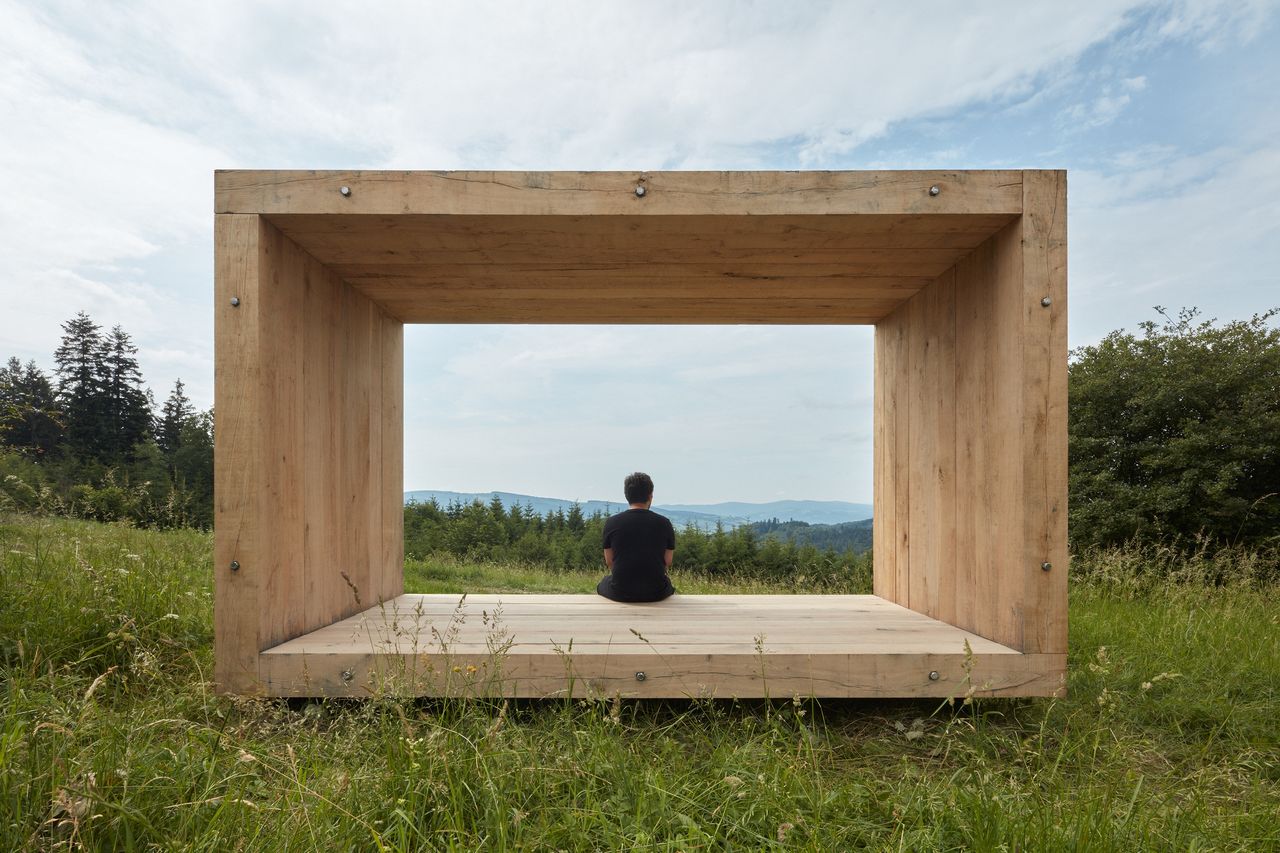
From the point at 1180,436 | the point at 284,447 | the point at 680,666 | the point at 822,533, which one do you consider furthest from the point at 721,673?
the point at 822,533

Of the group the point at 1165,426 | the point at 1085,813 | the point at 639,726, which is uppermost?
the point at 1165,426

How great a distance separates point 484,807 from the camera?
5.27 ft

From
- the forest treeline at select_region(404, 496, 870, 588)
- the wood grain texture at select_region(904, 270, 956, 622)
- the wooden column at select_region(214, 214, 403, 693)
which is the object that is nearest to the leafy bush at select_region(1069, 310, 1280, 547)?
the wood grain texture at select_region(904, 270, 956, 622)

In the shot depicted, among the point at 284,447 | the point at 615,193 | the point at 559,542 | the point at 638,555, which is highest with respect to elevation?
the point at 615,193

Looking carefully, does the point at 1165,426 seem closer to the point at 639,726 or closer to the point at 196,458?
the point at 639,726

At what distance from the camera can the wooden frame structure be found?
2.67 m

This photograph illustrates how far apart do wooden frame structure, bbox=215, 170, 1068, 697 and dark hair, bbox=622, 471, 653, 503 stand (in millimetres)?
777

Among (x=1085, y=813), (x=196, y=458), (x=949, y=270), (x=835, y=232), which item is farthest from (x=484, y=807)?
(x=196, y=458)

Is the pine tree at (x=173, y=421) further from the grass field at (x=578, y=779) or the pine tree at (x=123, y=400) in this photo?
the grass field at (x=578, y=779)

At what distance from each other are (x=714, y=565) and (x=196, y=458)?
2118cm

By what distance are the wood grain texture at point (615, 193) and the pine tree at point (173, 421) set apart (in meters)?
31.7

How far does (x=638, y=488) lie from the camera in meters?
4.31

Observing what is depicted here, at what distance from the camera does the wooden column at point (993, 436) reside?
2713 mm

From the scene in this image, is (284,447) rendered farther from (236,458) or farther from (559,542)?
(559,542)
